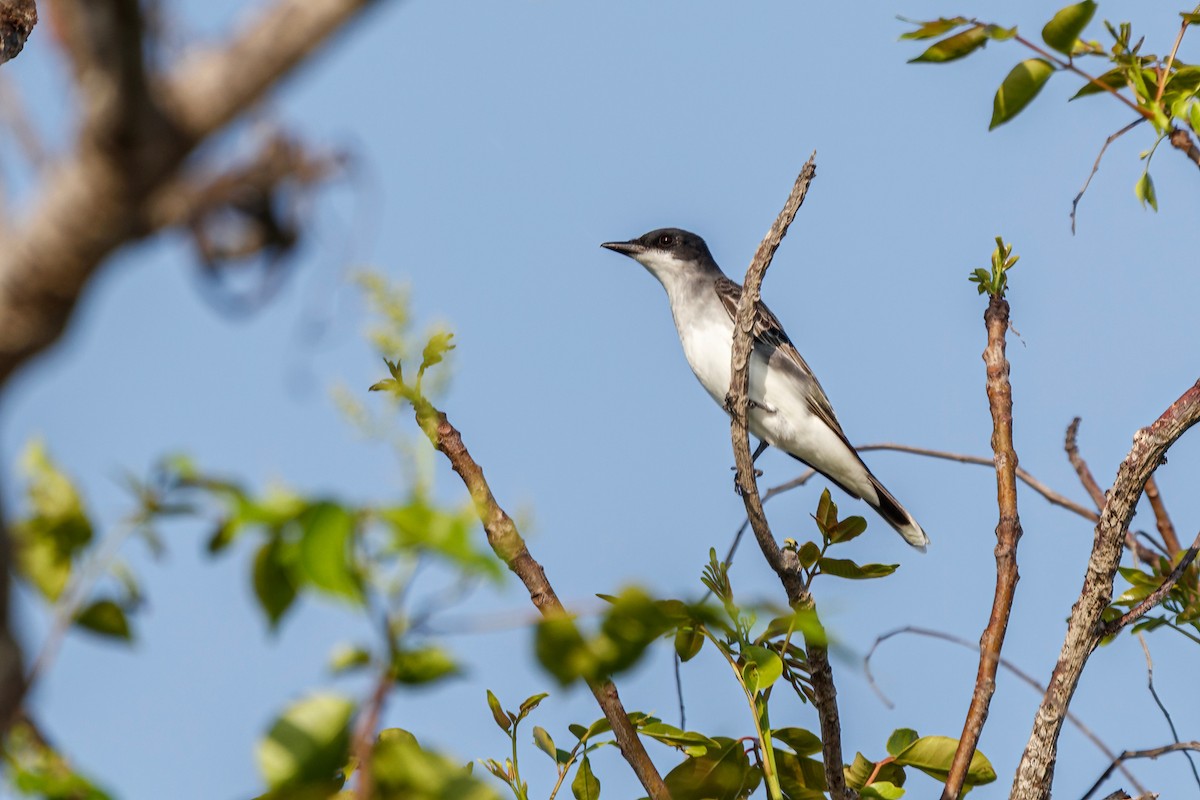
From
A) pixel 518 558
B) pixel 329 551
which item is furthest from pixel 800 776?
pixel 329 551

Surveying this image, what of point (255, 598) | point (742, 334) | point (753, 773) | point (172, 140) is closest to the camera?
point (172, 140)

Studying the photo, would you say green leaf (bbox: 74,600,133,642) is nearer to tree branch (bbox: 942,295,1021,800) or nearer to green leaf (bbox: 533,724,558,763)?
green leaf (bbox: 533,724,558,763)

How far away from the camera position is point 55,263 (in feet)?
4.20

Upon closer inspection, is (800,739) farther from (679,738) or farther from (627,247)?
(627,247)

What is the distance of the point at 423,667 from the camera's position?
152 centimetres

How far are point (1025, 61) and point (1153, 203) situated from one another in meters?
0.92

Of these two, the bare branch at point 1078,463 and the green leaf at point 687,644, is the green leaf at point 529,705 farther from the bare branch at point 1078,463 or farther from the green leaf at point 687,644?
the bare branch at point 1078,463

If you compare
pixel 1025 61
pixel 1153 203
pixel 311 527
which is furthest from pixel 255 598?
pixel 1153 203

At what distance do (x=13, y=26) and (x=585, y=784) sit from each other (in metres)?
3.16

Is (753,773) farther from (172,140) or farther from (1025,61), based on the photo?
(172,140)

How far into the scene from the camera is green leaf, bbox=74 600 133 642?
162cm

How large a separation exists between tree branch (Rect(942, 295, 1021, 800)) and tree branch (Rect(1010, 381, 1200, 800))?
0.16 metres

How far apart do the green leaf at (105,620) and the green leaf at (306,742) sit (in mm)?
306

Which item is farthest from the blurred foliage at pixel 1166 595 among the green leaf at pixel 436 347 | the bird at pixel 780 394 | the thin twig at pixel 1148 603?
the bird at pixel 780 394
